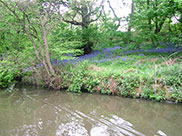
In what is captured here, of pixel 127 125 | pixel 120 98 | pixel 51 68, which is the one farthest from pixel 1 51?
pixel 127 125

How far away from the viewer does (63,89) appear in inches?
318

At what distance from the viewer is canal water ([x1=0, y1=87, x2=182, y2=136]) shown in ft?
12.9

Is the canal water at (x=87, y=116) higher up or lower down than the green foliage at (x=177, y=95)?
lower down

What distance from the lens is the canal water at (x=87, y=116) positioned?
154 inches

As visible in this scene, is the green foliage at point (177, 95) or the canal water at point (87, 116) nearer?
the canal water at point (87, 116)

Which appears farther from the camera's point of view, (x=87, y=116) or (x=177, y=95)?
(x=177, y=95)

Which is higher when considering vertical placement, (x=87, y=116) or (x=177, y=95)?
(x=177, y=95)

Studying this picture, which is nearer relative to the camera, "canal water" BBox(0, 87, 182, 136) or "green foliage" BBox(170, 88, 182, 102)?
"canal water" BBox(0, 87, 182, 136)

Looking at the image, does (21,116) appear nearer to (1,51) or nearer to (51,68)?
(51,68)

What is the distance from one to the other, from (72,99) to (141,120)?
3136 mm

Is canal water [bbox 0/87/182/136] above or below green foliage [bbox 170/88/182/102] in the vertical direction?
below

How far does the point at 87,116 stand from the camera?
4.84 m

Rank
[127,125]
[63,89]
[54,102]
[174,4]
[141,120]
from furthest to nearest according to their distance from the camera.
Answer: [63,89] < [174,4] < [54,102] < [141,120] < [127,125]

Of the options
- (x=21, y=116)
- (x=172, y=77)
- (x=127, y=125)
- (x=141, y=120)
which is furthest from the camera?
(x=172, y=77)
